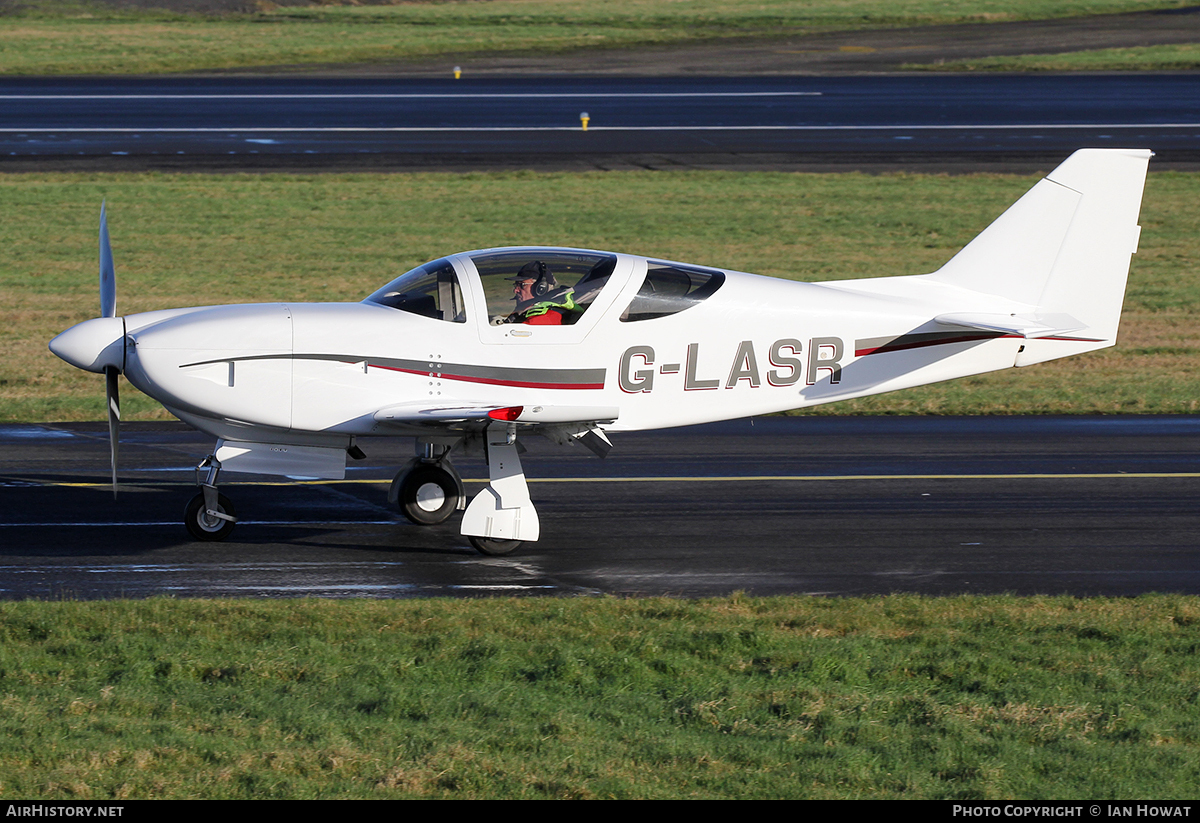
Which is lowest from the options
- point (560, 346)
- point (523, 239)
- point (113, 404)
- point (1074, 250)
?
point (113, 404)

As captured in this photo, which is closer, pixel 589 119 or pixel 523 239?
pixel 523 239

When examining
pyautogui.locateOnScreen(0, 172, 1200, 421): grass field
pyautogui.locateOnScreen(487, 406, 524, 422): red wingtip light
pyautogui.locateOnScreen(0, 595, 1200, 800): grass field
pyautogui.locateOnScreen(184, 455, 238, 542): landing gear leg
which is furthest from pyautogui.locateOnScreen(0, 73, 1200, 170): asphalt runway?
pyautogui.locateOnScreen(0, 595, 1200, 800): grass field

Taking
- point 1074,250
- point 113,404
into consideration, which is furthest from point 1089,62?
point 113,404

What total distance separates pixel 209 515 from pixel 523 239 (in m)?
14.9

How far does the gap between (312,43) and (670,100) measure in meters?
20.0

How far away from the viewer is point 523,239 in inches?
1008

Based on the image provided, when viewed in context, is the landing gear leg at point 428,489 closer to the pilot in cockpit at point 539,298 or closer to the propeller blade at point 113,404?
the pilot in cockpit at point 539,298

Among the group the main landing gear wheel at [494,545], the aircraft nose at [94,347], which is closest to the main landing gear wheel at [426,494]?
the main landing gear wheel at [494,545]

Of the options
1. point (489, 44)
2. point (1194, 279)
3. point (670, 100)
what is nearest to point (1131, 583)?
point (1194, 279)

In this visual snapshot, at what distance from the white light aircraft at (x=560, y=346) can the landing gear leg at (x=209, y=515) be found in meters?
0.02

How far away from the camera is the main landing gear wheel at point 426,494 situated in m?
12.1

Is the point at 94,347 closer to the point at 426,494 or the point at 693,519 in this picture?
the point at 426,494

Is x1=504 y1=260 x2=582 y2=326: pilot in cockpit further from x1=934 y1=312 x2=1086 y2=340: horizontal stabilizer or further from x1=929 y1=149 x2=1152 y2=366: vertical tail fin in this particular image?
x1=929 y1=149 x2=1152 y2=366: vertical tail fin

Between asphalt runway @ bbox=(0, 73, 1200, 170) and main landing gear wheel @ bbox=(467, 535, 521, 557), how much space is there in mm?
22420
